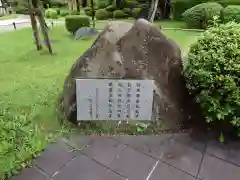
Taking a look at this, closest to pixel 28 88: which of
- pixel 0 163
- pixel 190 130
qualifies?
pixel 0 163

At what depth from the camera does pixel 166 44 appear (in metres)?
3.54

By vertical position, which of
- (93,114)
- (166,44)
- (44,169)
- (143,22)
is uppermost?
(143,22)

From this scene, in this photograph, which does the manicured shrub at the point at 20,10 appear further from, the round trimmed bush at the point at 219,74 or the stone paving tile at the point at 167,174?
the stone paving tile at the point at 167,174

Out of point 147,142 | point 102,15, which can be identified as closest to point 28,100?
point 147,142

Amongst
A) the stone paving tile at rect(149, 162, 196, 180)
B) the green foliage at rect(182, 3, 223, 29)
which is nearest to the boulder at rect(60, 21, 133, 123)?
the stone paving tile at rect(149, 162, 196, 180)

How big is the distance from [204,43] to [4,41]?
8486 millimetres

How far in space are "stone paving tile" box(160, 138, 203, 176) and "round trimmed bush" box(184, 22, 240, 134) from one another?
1.65 ft

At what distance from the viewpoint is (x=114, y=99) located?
11.0 ft

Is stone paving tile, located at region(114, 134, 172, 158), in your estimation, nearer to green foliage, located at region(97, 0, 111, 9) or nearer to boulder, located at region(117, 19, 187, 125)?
boulder, located at region(117, 19, 187, 125)

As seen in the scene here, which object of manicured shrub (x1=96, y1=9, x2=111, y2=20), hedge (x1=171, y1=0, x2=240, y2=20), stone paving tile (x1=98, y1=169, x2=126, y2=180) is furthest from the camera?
manicured shrub (x1=96, y1=9, x2=111, y2=20)

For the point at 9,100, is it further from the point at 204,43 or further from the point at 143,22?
the point at 204,43

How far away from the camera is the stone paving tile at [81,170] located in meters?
2.74

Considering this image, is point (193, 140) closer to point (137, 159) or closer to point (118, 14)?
point (137, 159)

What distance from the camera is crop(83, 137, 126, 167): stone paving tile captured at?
301cm
